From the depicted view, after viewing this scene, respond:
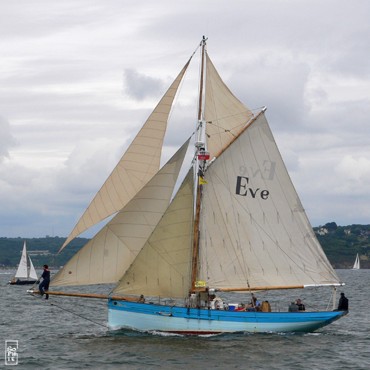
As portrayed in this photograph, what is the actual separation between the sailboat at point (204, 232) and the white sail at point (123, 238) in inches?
2.1

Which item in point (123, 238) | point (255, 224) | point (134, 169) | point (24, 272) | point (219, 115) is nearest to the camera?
point (123, 238)

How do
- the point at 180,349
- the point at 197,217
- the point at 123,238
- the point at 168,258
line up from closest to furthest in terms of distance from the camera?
the point at 180,349
the point at 123,238
the point at 168,258
the point at 197,217

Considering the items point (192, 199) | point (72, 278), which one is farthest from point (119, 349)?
point (192, 199)

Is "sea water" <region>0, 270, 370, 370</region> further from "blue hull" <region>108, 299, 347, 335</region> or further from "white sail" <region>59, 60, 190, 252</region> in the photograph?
"white sail" <region>59, 60, 190, 252</region>

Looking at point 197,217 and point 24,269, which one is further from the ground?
point 24,269

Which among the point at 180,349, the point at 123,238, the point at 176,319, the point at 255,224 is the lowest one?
the point at 180,349

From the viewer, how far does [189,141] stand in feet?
160

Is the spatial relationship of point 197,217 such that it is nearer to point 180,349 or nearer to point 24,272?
point 180,349

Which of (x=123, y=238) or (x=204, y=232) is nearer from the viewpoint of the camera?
(x=123, y=238)

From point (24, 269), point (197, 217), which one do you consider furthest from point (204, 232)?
point (24, 269)

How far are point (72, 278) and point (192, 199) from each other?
8086mm

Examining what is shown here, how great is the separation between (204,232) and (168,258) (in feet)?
10.1

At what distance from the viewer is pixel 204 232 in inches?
1946

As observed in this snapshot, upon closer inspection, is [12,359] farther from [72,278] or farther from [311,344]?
[311,344]
